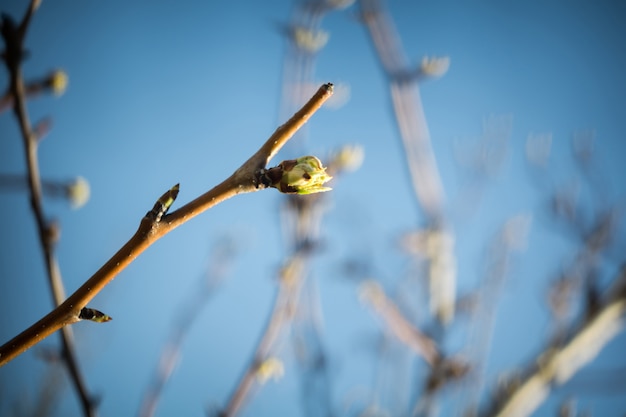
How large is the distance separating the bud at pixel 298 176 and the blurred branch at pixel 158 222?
0.07ft

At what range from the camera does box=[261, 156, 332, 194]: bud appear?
0.73m

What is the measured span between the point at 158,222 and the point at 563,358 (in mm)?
2239

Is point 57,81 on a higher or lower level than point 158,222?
higher

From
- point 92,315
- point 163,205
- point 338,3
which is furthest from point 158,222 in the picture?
point 338,3

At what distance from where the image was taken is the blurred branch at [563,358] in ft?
6.56

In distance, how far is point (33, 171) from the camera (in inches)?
45.8

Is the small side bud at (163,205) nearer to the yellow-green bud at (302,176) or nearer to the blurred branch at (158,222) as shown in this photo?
the blurred branch at (158,222)

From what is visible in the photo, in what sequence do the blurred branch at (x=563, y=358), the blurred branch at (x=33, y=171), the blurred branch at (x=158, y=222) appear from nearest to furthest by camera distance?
the blurred branch at (x=158, y=222) < the blurred branch at (x=33, y=171) < the blurred branch at (x=563, y=358)

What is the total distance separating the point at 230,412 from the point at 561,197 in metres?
2.63

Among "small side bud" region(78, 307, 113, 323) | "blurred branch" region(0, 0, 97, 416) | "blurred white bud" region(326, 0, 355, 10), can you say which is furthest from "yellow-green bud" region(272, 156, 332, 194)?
"blurred white bud" region(326, 0, 355, 10)

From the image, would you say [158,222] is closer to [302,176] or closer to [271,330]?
[302,176]

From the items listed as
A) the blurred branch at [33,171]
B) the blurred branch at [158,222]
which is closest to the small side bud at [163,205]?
the blurred branch at [158,222]

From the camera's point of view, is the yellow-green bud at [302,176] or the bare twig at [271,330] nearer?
the yellow-green bud at [302,176]

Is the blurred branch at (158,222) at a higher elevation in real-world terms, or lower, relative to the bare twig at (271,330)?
higher
